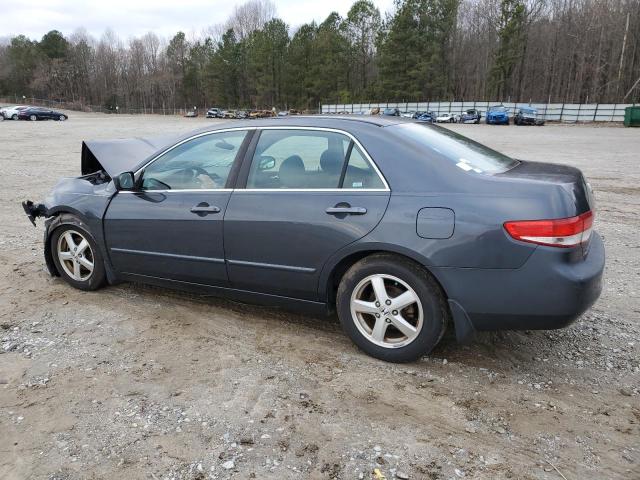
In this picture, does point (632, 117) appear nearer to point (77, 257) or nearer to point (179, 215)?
point (179, 215)

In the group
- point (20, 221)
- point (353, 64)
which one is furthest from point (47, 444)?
point (353, 64)

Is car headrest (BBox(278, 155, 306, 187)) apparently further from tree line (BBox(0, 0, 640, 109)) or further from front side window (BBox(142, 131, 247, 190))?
tree line (BBox(0, 0, 640, 109))

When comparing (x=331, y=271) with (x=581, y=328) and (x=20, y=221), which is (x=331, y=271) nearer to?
(x=581, y=328)

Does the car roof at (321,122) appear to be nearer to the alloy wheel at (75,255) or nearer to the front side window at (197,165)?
the front side window at (197,165)

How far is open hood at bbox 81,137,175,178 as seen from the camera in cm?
512

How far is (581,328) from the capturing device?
13.1 ft

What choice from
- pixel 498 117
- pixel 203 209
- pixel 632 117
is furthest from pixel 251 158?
pixel 498 117

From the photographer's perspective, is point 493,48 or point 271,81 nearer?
point 493,48

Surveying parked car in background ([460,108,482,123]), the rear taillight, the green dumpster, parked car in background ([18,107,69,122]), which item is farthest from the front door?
parked car in background ([18,107,69,122])

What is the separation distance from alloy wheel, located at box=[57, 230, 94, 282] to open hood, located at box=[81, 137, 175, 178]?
27.7 inches

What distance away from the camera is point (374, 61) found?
254ft

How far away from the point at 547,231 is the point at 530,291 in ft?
1.18

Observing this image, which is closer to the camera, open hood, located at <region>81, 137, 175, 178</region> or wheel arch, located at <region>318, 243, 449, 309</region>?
wheel arch, located at <region>318, 243, 449, 309</region>

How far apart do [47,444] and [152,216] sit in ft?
6.32
